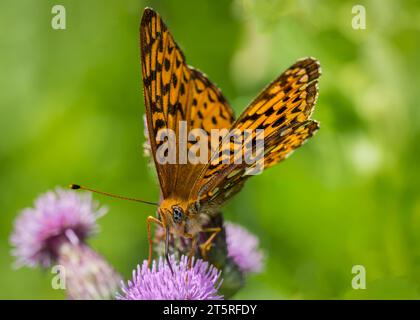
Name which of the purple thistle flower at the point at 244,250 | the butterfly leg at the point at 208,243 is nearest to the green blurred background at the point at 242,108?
the purple thistle flower at the point at 244,250

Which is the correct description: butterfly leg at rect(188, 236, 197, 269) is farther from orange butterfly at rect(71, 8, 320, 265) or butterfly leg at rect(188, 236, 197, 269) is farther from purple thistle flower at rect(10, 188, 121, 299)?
purple thistle flower at rect(10, 188, 121, 299)

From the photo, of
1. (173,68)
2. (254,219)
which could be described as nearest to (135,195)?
(254,219)

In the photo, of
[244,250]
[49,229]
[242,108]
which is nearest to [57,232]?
[49,229]

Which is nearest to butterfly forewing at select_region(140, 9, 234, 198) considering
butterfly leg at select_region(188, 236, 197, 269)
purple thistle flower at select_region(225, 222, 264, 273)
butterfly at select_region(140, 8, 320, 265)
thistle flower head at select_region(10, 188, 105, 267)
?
butterfly at select_region(140, 8, 320, 265)
